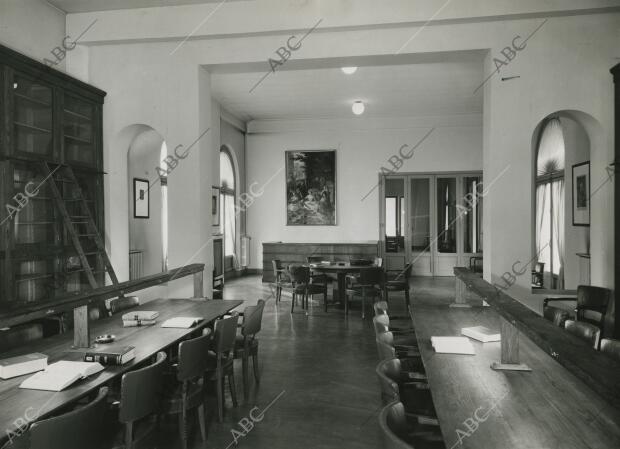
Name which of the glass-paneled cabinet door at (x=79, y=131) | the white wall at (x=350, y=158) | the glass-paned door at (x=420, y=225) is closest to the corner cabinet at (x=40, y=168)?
the glass-paneled cabinet door at (x=79, y=131)

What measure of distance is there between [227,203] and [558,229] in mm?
7428

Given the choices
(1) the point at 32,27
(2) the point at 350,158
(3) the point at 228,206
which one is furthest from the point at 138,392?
(2) the point at 350,158

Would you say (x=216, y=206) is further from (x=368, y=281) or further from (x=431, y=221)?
(x=431, y=221)

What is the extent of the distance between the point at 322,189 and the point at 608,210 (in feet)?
26.1

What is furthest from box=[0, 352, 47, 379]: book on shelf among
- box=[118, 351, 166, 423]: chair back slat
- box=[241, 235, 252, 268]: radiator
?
box=[241, 235, 252, 268]: radiator

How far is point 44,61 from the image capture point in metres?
5.75

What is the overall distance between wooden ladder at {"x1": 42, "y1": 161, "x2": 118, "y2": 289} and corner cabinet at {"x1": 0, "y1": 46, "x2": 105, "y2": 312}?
0.06 metres

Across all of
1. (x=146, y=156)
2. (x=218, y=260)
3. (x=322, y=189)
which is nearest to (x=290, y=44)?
(x=146, y=156)

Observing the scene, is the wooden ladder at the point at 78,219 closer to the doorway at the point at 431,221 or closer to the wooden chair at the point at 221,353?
the wooden chair at the point at 221,353

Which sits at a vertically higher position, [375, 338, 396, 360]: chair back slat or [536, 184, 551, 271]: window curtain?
[536, 184, 551, 271]: window curtain

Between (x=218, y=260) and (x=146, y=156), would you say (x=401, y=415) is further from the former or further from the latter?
(x=218, y=260)

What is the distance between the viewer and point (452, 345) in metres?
3.27

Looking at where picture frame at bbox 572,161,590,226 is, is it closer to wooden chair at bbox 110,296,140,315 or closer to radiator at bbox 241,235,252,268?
wooden chair at bbox 110,296,140,315

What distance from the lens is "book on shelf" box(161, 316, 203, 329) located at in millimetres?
3927
